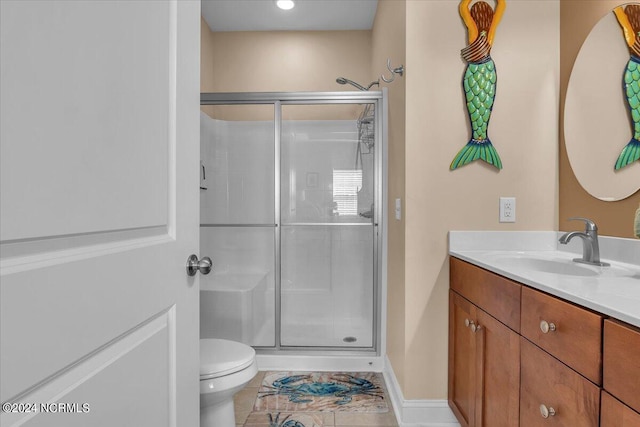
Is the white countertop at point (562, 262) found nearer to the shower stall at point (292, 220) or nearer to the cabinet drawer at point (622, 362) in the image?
the cabinet drawer at point (622, 362)

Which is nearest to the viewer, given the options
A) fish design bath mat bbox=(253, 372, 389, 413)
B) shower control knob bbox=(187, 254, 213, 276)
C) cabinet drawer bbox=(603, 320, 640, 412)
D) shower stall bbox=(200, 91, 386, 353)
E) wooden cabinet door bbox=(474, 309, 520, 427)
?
cabinet drawer bbox=(603, 320, 640, 412)

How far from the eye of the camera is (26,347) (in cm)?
48

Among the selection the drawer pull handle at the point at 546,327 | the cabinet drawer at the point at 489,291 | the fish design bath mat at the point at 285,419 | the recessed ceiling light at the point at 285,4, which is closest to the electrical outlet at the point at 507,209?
the cabinet drawer at the point at 489,291

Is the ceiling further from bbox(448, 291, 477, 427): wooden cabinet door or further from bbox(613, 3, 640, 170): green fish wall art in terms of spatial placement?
bbox(448, 291, 477, 427): wooden cabinet door

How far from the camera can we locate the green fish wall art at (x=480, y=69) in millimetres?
1792

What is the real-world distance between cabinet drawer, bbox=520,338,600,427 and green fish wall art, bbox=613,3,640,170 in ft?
2.91

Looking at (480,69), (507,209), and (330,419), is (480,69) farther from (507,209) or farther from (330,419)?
(330,419)

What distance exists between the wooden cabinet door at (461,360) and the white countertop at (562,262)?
234 mm

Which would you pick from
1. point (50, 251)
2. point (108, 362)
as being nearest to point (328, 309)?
point (108, 362)

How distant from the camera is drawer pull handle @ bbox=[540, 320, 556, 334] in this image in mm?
1019

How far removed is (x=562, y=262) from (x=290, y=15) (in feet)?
9.52

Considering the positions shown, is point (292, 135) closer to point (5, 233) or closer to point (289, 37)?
point (289, 37)

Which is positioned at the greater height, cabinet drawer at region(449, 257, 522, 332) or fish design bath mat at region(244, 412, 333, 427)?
cabinet drawer at region(449, 257, 522, 332)

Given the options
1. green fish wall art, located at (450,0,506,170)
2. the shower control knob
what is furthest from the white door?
green fish wall art, located at (450,0,506,170)
